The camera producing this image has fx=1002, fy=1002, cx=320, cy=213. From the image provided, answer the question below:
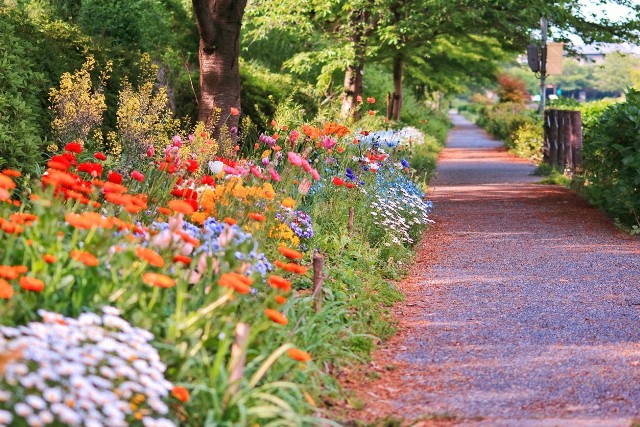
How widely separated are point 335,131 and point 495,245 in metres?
2.49

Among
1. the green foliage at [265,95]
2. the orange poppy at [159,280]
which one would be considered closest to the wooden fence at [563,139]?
the green foliage at [265,95]

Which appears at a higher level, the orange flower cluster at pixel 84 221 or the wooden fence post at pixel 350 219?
the orange flower cluster at pixel 84 221

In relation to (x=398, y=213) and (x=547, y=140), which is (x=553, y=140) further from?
(x=398, y=213)

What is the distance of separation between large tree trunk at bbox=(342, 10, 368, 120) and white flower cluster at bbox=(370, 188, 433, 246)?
35.9 feet

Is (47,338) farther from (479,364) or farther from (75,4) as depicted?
(75,4)

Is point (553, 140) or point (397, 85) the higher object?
point (397, 85)

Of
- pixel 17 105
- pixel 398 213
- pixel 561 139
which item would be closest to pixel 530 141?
pixel 561 139

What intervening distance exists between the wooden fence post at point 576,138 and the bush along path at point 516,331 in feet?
23.3

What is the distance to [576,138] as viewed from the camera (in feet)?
67.7

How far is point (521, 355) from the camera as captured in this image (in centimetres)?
624

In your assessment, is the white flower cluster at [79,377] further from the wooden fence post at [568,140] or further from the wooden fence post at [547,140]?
the wooden fence post at [547,140]

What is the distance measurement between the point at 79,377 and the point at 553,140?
21441mm

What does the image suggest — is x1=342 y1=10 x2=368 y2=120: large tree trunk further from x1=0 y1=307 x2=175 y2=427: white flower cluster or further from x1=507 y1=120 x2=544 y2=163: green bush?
x1=0 y1=307 x2=175 y2=427: white flower cluster

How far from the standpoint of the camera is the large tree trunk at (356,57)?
23.0m
